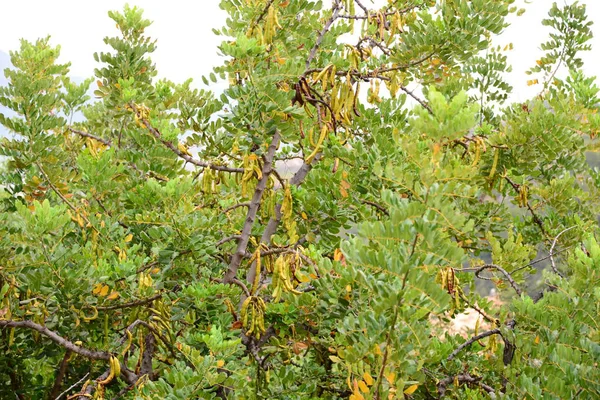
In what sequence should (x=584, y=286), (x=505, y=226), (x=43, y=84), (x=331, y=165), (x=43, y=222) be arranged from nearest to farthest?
(x=584, y=286) < (x=43, y=222) < (x=43, y=84) < (x=331, y=165) < (x=505, y=226)

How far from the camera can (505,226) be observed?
4707 mm

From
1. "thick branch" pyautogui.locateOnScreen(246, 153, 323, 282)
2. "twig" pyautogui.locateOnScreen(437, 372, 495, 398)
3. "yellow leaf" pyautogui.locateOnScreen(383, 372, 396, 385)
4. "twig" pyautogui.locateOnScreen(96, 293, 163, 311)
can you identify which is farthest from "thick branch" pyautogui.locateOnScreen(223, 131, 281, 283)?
"yellow leaf" pyautogui.locateOnScreen(383, 372, 396, 385)

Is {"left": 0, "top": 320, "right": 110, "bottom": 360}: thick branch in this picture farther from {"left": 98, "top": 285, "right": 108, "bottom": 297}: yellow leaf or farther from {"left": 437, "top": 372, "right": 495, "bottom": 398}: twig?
{"left": 437, "top": 372, "right": 495, "bottom": 398}: twig

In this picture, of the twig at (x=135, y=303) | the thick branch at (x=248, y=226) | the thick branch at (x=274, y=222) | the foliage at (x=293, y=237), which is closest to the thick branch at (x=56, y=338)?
the foliage at (x=293, y=237)

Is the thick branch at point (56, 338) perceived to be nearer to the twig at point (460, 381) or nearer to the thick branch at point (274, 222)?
the thick branch at point (274, 222)

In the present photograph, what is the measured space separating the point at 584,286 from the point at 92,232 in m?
2.80

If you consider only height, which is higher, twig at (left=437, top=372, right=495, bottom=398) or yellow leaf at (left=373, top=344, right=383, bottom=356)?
yellow leaf at (left=373, top=344, right=383, bottom=356)

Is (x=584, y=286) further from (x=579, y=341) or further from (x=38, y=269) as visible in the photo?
(x=38, y=269)

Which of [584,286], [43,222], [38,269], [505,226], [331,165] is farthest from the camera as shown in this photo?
[505,226]

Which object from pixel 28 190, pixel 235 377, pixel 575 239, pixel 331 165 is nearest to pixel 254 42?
pixel 331 165

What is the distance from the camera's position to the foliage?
6.54 ft

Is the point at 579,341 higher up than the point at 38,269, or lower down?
lower down

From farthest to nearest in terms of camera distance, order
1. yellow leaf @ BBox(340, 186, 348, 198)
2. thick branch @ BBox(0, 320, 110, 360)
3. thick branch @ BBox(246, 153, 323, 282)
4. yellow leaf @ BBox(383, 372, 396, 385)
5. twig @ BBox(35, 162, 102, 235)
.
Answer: thick branch @ BBox(246, 153, 323, 282), yellow leaf @ BBox(340, 186, 348, 198), twig @ BBox(35, 162, 102, 235), thick branch @ BBox(0, 320, 110, 360), yellow leaf @ BBox(383, 372, 396, 385)

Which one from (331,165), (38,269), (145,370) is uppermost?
(331,165)
